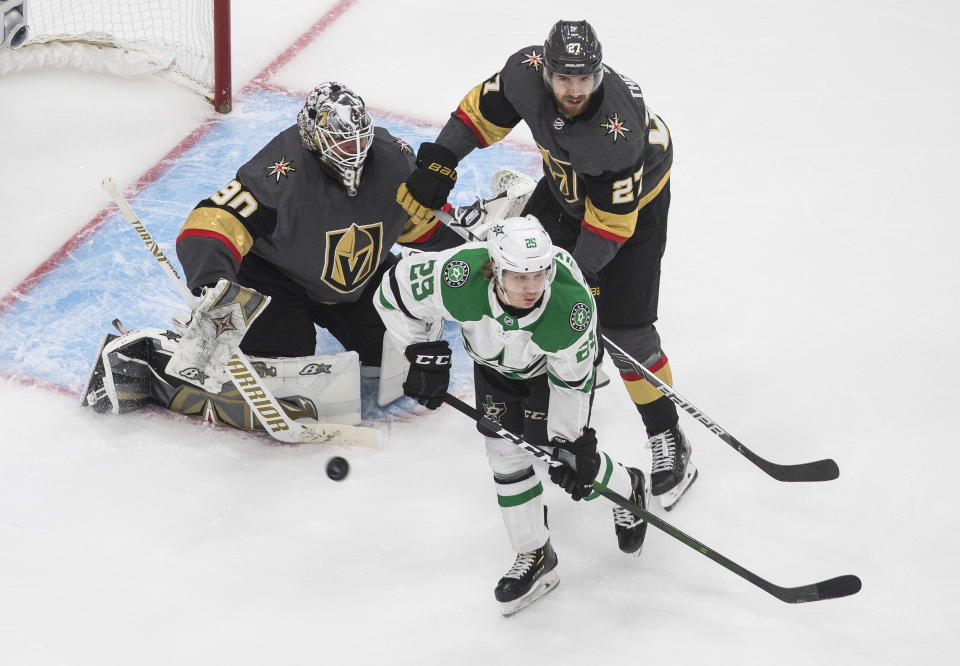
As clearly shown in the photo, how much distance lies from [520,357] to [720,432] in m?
0.83

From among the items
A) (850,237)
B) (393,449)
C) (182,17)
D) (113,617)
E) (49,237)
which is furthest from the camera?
(182,17)

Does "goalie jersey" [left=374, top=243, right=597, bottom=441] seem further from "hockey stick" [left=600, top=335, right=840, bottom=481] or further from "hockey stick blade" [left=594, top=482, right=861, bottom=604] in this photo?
"hockey stick" [left=600, top=335, right=840, bottom=481]

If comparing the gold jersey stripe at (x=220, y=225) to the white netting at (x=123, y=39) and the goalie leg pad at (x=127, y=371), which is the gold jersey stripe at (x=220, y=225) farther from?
the white netting at (x=123, y=39)

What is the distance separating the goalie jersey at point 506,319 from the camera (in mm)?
2863

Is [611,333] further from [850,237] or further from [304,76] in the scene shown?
[304,76]

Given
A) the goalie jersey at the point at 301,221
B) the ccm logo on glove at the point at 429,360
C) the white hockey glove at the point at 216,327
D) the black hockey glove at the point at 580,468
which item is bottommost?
the black hockey glove at the point at 580,468

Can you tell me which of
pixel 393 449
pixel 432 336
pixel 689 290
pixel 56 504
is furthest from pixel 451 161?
pixel 56 504

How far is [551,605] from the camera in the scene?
3.33m

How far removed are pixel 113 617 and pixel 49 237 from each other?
1.74m

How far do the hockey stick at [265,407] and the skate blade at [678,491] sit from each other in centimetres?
91

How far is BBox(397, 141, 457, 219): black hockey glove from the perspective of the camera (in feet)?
11.4

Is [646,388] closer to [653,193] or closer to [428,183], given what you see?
[653,193]

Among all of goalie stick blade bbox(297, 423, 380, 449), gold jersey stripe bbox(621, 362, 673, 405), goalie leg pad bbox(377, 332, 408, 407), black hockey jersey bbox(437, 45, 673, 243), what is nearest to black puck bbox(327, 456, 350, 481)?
goalie stick blade bbox(297, 423, 380, 449)

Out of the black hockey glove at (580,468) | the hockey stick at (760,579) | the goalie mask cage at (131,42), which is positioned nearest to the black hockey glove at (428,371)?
the hockey stick at (760,579)
